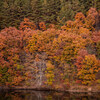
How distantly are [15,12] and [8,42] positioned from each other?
28226 millimetres

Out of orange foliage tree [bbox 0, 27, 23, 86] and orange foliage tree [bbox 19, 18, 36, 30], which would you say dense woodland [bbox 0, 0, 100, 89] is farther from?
orange foliage tree [bbox 19, 18, 36, 30]

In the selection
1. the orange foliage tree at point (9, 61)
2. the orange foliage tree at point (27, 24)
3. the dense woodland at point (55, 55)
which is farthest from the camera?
the orange foliage tree at point (27, 24)

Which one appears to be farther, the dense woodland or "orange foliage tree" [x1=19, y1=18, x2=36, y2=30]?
"orange foliage tree" [x1=19, y1=18, x2=36, y2=30]

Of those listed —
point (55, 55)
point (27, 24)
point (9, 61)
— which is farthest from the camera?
point (27, 24)

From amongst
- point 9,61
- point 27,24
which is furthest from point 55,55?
point 27,24

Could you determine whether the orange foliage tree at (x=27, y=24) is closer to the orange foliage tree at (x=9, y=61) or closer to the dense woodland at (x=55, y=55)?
the dense woodland at (x=55, y=55)

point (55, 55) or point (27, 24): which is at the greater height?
point (27, 24)

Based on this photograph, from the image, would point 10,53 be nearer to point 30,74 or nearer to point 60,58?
point 30,74

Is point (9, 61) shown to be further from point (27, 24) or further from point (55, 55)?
point (27, 24)

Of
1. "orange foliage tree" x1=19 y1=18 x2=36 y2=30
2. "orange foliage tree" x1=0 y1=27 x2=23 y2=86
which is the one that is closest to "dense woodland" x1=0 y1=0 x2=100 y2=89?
"orange foliage tree" x1=0 y1=27 x2=23 y2=86

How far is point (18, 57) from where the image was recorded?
47.8m

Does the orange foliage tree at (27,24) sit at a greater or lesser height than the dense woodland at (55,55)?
greater

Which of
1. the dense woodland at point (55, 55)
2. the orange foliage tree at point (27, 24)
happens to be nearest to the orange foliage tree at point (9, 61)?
the dense woodland at point (55, 55)

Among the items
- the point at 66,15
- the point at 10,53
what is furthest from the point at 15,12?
the point at 10,53
